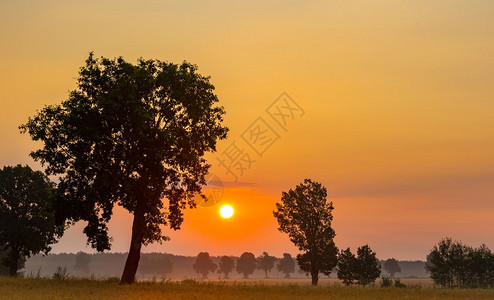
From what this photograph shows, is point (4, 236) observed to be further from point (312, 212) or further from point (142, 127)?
point (312, 212)

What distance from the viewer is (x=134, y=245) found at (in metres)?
42.0

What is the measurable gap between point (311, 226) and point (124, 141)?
55912mm

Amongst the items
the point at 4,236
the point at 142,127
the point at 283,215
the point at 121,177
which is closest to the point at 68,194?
the point at 121,177

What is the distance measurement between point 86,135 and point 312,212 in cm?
5802

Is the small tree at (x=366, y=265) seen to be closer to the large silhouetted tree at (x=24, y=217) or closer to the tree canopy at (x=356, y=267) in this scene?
the tree canopy at (x=356, y=267)

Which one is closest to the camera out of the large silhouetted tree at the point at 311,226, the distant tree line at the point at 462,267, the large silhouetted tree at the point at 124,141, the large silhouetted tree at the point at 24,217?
the large silhouetted tree at the point at 124,141

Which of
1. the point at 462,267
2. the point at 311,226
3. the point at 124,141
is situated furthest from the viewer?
the point at 462,267

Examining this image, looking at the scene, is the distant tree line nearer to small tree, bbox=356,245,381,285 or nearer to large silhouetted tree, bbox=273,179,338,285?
small tree, bbox=356,245,381,285

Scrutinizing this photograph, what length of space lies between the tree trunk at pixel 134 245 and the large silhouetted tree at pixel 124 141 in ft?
0.27

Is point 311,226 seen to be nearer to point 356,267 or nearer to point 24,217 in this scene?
point 356,267

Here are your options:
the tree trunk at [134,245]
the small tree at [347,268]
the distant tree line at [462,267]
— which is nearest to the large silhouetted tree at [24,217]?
the tree trunk at [134,245]

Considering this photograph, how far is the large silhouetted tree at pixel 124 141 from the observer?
128ft

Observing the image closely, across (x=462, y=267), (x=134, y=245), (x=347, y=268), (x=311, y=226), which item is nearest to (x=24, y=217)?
(x=134, y=245)

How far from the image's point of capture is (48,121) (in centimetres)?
4028
